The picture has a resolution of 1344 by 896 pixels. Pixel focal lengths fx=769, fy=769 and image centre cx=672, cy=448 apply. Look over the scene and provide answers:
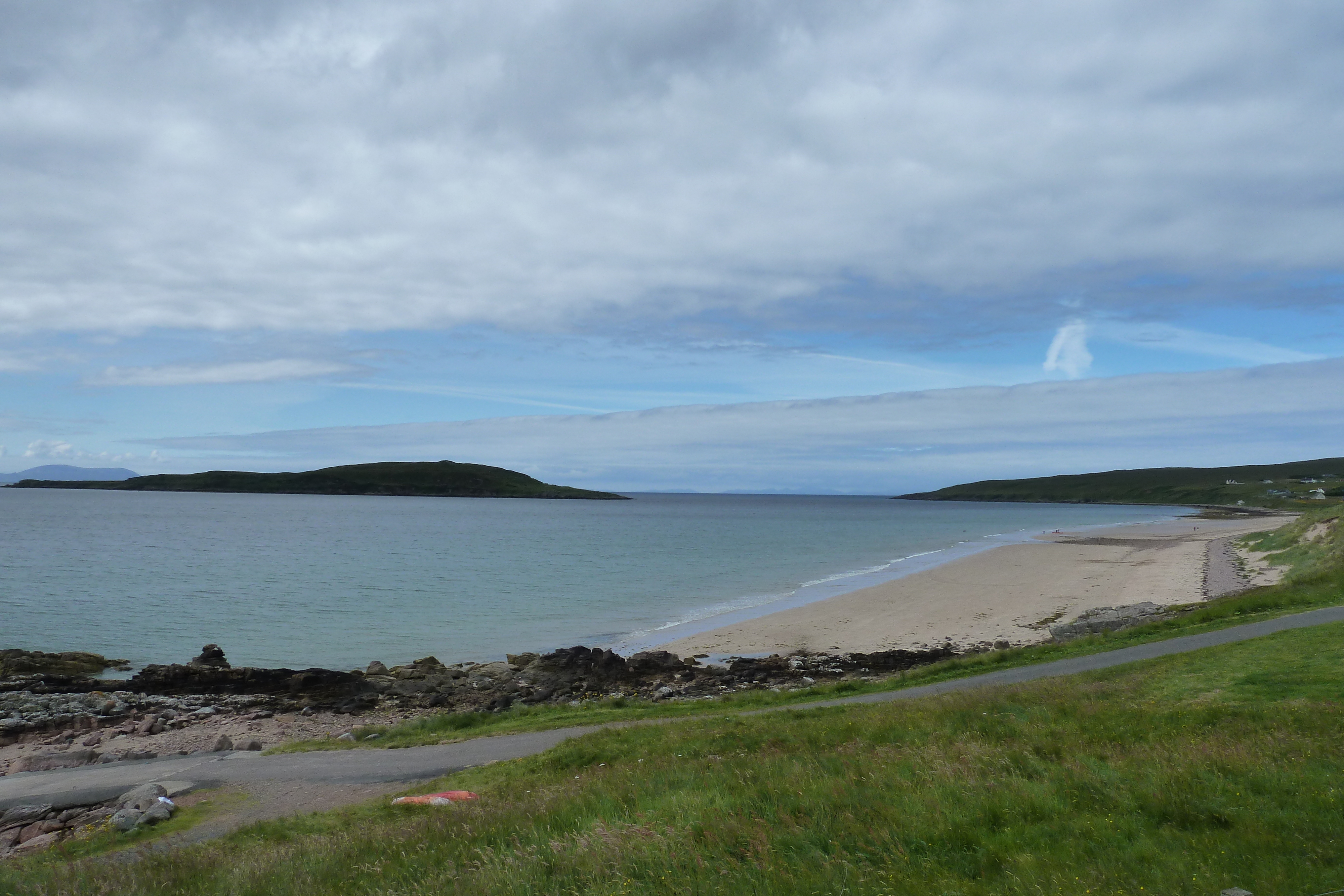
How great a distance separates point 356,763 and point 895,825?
1279 centimetres

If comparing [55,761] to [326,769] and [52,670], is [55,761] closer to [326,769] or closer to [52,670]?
[326,769]

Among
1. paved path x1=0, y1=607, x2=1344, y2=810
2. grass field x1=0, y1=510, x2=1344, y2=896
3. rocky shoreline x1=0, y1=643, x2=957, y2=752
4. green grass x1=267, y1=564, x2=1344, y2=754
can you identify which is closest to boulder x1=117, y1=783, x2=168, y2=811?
paved path x1=0, y1=607, x2=1344, y2=810

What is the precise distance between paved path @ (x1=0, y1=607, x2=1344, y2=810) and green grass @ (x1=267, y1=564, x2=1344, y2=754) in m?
0.73

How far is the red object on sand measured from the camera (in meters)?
11.3

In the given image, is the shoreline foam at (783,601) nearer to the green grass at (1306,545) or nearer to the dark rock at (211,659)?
the dark rock at (211,659)

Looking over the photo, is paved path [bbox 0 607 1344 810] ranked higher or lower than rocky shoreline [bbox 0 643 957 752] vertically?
higher

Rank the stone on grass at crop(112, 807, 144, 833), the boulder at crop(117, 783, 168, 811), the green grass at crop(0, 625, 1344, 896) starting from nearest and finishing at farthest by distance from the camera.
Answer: the green grass at crop(0, 625, 1344, 896) < the stone on grass at crop(112, 807, 144, 833) < the boulder at crop(117, 783, 168, 811)

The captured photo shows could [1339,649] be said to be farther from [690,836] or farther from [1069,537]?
[1069,537]

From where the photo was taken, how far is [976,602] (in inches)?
1698

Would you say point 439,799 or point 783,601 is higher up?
point 439,799

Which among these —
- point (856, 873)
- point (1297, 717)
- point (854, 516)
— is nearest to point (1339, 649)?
point (1297, 717)

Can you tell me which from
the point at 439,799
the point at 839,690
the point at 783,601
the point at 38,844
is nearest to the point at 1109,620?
the point at 839,690

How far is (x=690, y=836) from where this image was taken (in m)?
6.88

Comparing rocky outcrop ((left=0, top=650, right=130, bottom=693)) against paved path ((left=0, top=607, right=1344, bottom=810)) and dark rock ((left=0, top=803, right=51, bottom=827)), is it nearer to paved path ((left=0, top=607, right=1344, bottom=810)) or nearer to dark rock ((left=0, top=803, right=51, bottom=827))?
paved path ((left=0, top=607, right=1344, bottom=810))
